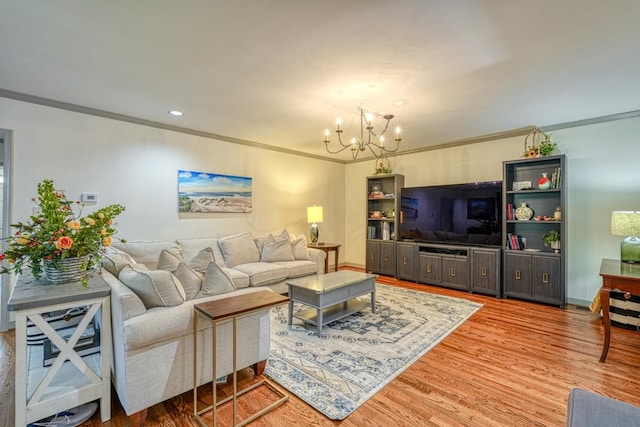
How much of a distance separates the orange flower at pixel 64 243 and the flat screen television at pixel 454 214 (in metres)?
4.89

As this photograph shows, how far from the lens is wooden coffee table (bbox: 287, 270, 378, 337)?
306cm

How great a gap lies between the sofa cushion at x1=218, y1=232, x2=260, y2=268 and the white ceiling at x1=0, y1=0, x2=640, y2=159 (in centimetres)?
181

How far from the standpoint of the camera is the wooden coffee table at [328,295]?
3.06m

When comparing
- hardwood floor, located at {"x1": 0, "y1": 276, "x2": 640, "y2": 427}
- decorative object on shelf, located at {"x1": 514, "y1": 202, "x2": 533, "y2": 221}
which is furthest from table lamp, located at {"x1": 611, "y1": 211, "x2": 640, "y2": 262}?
decorative object on shelf, located at {"x1": 514, "y1": 202, "x2": 533, "y2": 221}

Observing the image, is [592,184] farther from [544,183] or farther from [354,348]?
[354,348]

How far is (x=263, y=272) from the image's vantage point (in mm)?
4008

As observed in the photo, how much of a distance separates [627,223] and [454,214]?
217cm

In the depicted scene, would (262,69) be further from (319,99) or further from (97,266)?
(97,266)

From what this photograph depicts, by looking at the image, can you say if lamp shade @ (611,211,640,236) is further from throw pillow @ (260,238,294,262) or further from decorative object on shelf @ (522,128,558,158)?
throw pillow @ (260,238,294,262)

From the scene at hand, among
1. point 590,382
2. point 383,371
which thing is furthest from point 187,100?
point 590,382

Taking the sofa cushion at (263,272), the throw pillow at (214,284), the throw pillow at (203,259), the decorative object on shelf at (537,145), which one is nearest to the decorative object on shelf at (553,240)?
the decorative object on shelf at (537,145)

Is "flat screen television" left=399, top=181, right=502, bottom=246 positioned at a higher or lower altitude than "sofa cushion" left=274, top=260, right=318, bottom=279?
higher

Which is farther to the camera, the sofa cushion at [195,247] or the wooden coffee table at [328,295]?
the sofa cushion at [195,247]

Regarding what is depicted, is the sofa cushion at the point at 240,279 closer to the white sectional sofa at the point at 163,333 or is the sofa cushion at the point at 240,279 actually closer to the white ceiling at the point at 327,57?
the white sectional sofa at the point at 163,333
